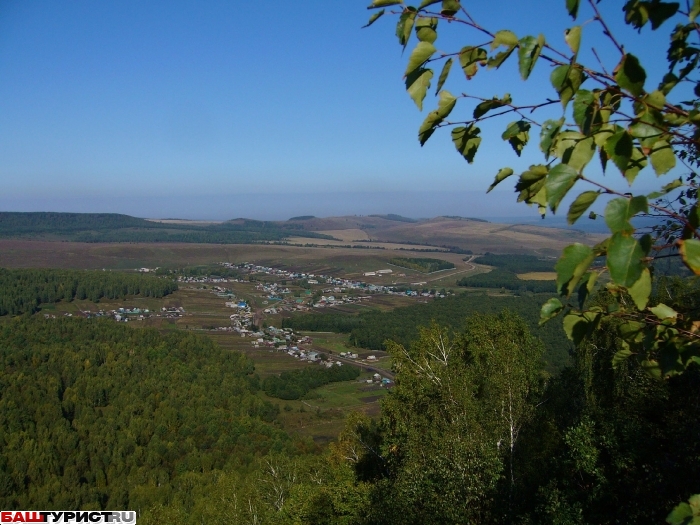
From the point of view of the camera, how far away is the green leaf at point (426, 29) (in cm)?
144

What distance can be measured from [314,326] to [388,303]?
31.9 feet

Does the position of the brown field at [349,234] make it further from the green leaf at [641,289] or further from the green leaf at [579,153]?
the green leaf at [641,289]

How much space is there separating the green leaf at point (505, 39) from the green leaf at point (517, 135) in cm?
26

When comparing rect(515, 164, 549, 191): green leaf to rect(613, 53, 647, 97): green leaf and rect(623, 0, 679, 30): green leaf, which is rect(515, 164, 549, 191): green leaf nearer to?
rect(613, 53, 647, 97): green leaf

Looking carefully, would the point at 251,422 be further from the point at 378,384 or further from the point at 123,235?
the point at 123,235

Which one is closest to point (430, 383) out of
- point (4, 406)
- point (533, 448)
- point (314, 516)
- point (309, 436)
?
point (533, 448)

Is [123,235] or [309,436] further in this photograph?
[123,235]

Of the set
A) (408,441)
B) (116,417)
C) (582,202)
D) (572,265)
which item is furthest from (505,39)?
(116,417)

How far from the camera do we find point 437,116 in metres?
1.46

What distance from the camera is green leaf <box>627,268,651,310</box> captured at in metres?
1.02

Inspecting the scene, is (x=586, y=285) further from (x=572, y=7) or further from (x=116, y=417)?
(x=116, y=417)

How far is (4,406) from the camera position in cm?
2267

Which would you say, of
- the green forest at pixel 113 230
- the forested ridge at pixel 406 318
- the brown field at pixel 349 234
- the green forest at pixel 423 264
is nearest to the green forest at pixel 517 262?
the green forest at pixel 423 264

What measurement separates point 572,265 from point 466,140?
676 millimetres
